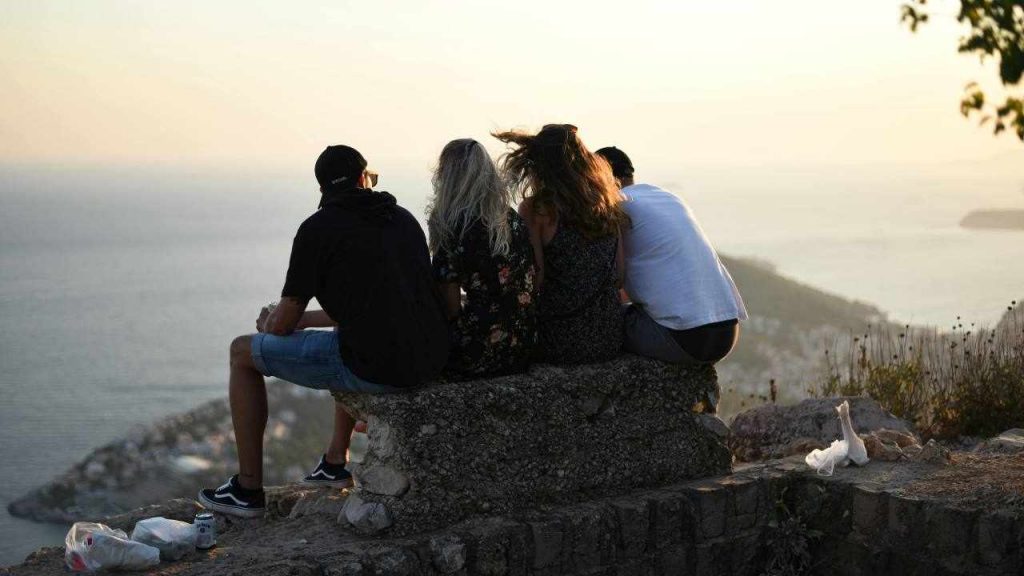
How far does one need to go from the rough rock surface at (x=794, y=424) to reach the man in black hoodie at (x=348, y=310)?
9.51 ft

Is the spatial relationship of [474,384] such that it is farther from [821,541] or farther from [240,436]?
[821,541]

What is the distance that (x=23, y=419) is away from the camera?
2705 cm

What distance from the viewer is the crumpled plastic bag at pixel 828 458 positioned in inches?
227

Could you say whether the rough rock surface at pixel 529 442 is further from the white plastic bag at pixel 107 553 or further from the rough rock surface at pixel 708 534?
the white plastic bag at pixel 107 553

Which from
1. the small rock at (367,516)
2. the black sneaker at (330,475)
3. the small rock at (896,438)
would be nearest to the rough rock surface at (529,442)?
the small rock at (367,516)

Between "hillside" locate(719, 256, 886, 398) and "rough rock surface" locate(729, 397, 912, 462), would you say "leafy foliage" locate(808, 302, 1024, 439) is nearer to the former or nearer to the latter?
"rough rock surface" locate(729, 397, 912, 462)

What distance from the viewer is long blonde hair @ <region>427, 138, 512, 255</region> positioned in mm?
4973

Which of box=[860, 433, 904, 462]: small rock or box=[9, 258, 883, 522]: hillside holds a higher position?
box=[860, 433, 904, 462]: small rock

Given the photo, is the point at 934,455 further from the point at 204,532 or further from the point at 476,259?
the point at 204,532

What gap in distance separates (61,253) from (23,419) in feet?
48.0

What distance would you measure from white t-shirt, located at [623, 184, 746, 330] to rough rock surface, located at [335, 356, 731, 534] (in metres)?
0.31

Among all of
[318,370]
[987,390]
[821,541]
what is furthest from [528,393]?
[987,390]

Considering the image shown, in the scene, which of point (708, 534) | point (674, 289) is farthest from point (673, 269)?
point (708, 534)

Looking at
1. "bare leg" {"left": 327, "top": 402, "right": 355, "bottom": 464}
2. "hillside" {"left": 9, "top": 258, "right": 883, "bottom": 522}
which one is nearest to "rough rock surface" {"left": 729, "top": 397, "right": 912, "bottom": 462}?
"bare leg" {"left": 327, "top": 402, "right": 355, "bottom": 464}
